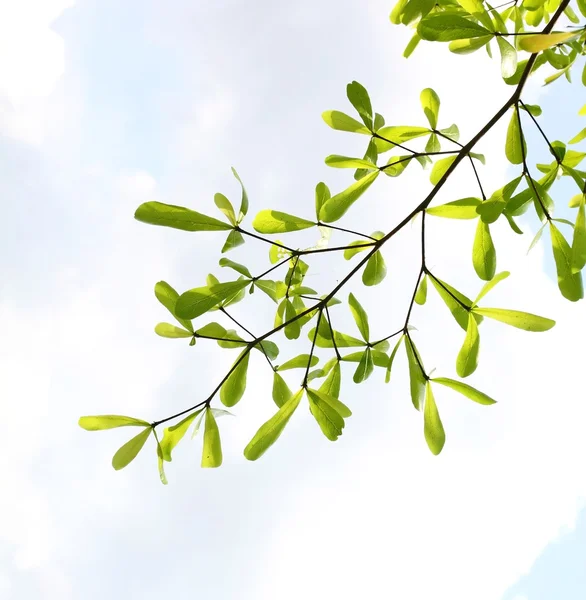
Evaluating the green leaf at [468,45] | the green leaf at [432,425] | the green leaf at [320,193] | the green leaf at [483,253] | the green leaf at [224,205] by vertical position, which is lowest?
the green leaf at [432,425]

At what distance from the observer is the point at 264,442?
4.18ft

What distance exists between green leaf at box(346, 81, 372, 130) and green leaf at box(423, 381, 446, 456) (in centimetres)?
68

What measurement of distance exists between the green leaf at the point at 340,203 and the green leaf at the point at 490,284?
36 cm

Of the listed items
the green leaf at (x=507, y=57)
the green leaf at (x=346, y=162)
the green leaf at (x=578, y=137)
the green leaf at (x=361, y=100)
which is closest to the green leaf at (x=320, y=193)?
the green leaf at (x=346, y=162)

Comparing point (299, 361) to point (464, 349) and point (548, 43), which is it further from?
point (548, 43)

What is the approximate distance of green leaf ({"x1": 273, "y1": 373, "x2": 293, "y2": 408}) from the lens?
1475 millimetres

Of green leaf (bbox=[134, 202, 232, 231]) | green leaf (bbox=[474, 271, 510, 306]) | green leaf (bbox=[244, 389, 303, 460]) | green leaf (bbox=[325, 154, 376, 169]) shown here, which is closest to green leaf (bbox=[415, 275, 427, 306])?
green leaf (bbox=[474, 271, 510, 306])

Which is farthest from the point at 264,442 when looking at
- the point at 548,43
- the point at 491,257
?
the point at 548,43

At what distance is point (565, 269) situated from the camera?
4.05ft

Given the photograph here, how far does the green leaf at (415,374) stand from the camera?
132 cm

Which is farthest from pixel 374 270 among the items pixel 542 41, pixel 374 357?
pixel 542 41

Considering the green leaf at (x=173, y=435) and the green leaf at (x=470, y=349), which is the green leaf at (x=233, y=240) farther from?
the green leaf at (x=470, y=349)

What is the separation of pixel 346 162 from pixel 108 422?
839 mm

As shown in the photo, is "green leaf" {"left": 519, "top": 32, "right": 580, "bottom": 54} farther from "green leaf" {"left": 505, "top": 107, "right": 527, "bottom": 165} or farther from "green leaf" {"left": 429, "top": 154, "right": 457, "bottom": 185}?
"green leaf" {"left": 429, "top": 154, "right": 457, "bottom": 185}
